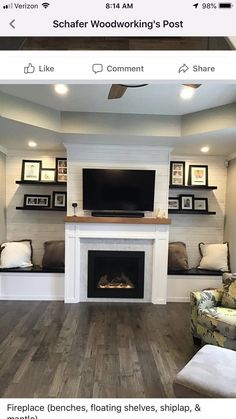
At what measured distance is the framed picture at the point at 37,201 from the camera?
4.53 meters

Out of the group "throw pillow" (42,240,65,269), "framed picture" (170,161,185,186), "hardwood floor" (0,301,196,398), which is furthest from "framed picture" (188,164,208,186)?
"throw pillow" (42,240,65,269)

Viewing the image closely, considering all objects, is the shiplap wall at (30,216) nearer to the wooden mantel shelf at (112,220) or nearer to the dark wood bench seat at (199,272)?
the wooden mantel shelf at (112,220)

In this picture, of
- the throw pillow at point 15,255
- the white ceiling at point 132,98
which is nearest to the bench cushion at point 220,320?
the white ceiling at point 132,98

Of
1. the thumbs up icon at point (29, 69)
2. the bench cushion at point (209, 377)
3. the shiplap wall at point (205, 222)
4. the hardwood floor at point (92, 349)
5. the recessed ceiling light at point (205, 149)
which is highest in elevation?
the recessed ceiling light at point (205, 149)

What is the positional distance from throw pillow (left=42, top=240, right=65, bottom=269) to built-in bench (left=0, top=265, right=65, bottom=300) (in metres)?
0.14

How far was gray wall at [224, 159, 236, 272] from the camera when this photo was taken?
4188 millimetres

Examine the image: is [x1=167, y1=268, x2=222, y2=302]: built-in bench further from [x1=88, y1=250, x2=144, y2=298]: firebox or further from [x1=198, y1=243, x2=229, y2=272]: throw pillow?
[x1=88, y1=250, x2=144, y2=298]: firebox

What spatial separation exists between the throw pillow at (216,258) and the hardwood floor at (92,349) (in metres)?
0.82

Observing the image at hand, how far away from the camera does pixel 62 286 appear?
414cm

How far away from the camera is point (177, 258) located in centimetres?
434

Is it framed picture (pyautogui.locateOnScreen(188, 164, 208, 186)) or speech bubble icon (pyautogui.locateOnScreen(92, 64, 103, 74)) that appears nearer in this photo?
speech bubble icon (pyautogui.locateOnScreen(92, 64, 103, 74))

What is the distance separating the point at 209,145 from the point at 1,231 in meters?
3.53
